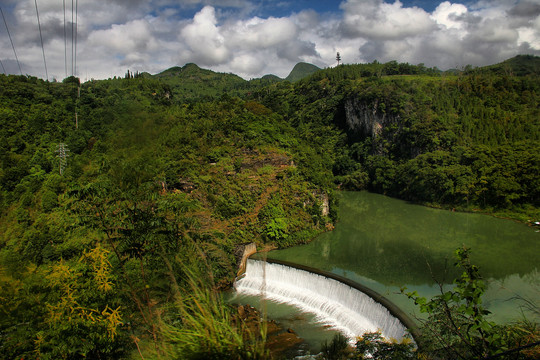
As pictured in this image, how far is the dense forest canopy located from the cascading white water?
1.57 meters

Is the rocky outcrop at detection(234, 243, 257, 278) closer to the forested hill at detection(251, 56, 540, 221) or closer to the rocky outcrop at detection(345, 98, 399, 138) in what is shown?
the forested hill at detection(251, 56, 540, 221)

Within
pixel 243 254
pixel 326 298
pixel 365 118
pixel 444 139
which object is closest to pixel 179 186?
pixel 243 254

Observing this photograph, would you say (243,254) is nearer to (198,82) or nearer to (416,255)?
(416,255)

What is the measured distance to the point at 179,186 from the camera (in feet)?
61.3

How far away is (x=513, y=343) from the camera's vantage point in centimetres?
291

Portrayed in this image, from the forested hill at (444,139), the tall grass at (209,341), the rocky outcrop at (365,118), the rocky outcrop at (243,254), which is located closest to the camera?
the tall grass at (209,341)

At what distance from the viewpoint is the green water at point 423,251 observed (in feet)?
40.0

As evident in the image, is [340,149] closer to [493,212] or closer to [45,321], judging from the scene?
[493,212]

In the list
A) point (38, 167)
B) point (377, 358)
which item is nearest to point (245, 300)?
point (377, 358)

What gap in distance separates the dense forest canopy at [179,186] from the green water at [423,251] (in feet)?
6.36

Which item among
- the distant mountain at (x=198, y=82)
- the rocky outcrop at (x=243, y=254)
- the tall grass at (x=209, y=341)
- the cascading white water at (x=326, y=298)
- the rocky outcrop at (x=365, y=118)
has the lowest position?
the cascading white water at (x=326, y=298)

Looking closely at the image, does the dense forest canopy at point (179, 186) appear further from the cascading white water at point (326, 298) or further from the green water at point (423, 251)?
the green water at point (423, 251)

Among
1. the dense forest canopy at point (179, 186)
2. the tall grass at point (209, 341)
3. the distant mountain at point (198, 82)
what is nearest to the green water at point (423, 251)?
the dense forest canopy at point (179, 186)

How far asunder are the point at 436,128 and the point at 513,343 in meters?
34.9
